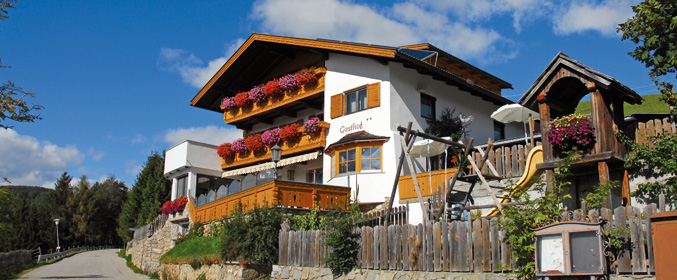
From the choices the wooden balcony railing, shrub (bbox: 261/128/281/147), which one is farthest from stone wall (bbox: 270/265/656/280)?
shrub (bbox: 261/128/281/147)

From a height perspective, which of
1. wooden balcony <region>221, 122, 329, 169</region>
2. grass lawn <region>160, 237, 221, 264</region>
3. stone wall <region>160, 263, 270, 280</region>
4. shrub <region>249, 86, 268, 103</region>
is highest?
shrub <region>249, 86, 268, 103</region>

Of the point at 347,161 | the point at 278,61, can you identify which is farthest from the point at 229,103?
the point at 347,161

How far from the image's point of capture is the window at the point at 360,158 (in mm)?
23366

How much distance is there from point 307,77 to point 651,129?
16.3 metres

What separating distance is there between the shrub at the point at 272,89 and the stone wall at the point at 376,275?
45.1 ft

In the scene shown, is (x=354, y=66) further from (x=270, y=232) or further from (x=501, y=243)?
(x=501, y=243)

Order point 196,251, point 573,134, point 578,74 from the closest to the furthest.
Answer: point 573,134 → point 578,74 → point 196,251

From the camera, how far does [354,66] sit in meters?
25.6

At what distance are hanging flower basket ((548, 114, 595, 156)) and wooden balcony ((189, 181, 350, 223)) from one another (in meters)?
9.04

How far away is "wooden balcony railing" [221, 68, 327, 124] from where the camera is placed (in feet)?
88.9

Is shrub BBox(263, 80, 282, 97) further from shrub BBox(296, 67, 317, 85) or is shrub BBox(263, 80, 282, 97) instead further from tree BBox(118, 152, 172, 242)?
tree BBox(118, 152, 172, 242)

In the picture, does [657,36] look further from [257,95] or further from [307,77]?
[257,95]

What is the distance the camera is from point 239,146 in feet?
104

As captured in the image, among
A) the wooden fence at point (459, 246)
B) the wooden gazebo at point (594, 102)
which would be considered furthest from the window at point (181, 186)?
the wooden gazebo at point (594, 102)
